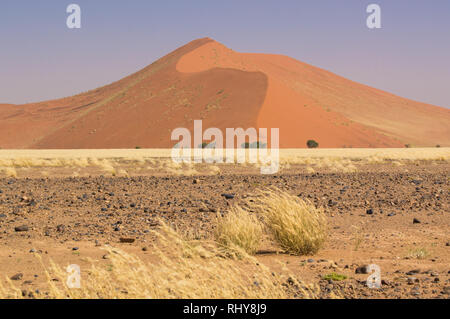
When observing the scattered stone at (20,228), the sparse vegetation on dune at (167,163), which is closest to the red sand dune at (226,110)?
the sparse vegetation on dune at (167,163)

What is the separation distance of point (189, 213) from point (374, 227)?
3.51 metres

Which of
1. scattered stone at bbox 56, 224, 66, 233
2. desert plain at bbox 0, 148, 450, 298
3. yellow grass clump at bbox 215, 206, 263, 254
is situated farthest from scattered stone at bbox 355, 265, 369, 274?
scattered stone at bbox 56, 224, 66, 233

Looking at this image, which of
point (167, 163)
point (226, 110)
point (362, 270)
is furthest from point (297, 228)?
point (226, 110)

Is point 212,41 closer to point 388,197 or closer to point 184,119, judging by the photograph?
point 184,119

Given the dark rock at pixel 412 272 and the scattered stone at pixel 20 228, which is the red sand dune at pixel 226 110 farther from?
the dark rock at pixel 412 272

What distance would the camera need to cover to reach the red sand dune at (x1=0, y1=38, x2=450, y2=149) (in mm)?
73562

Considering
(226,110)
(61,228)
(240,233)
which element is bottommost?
(61,228)

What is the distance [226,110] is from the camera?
75.1 m

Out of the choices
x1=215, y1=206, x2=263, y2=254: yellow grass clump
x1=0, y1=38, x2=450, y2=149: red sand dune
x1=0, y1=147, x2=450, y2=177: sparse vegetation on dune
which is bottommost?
x1=0, y1=147, x2=450, y2=177: sparse vegetation on dune

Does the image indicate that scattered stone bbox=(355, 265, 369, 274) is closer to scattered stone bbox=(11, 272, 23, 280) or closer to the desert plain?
→ the desert plain

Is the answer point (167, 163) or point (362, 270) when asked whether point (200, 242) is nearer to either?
point (362, 270)

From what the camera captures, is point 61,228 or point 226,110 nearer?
point 61,228

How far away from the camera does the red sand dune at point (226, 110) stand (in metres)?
73.6
